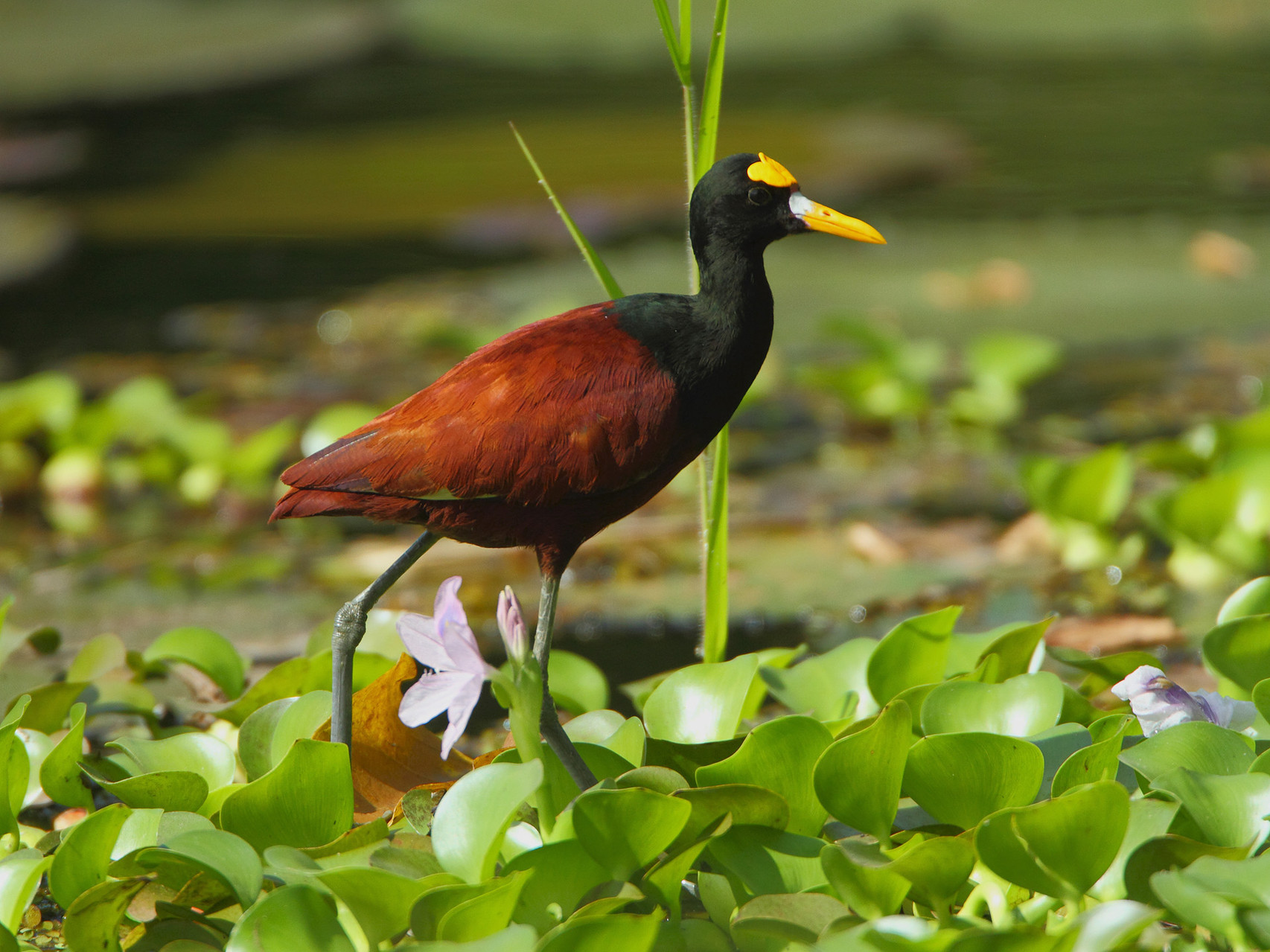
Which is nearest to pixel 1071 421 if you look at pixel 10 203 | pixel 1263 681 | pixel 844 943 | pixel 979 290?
pixel 979 290

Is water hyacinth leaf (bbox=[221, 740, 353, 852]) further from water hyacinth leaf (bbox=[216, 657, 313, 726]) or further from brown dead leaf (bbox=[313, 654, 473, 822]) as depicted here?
water hyacinth leaf (bbox=[216, 657, 313, 726])

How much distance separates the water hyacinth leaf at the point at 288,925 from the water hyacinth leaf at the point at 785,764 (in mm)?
475

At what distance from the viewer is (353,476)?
5.93ft

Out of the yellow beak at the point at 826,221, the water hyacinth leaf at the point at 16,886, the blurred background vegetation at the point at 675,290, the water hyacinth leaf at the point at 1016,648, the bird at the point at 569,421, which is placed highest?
the yellow beak at the point at 826,221

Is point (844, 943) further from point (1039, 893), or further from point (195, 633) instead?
point (195, 633)

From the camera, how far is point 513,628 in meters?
1.58

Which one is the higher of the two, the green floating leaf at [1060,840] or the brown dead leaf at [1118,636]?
the green floating leaf at [1060,840]

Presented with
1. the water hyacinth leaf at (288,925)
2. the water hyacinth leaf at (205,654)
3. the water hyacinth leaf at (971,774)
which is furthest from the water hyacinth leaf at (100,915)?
the water hyacinth leaf at (971,774)

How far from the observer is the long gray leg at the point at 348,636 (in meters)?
1.90

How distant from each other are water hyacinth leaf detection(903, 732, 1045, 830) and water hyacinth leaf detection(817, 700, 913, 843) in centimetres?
3

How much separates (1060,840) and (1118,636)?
1200 mm

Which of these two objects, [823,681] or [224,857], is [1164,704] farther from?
[224,857]

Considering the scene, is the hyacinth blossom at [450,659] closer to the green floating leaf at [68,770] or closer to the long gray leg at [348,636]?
the long gray leg at [348,636]

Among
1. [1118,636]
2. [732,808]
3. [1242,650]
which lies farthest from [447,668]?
[1118,636]
